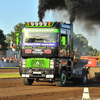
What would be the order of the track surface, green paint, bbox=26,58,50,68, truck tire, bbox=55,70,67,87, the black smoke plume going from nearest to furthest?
the track surface
green paint, bbox=26,58,50,68
truck tire, bbox=55,70,67,87
the black smoke plume

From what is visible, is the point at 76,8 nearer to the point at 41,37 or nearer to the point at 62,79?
the point at 41,37

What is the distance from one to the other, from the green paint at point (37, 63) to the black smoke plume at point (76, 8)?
23.5 ft

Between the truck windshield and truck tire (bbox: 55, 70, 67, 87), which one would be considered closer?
the truck windshield

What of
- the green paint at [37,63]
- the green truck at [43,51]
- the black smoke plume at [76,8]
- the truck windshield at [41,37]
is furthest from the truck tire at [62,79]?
the black smoke plume at [76,8]

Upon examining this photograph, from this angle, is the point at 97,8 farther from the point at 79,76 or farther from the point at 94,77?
the point at 79,76

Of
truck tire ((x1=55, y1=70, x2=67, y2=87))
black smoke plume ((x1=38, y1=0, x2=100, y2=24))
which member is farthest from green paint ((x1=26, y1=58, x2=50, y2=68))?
black smoke plume ((x1=38, y1=0, x2=100, y2=24))

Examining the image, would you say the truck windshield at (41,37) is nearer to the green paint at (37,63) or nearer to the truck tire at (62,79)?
the green paint at (37,63)

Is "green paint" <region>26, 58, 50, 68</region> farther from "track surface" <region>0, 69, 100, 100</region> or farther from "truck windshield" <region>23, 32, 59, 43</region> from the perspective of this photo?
"track surface" <region>0, 69, 100, 100</region>

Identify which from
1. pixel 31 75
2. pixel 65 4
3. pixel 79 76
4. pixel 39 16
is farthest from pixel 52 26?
pixel 65 4

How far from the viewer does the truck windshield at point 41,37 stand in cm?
1342

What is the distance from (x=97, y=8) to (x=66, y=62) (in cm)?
861

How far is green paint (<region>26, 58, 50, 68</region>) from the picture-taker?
1332cm

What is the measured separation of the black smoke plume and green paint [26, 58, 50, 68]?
7153mm

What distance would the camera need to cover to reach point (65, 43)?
45.5 ft
